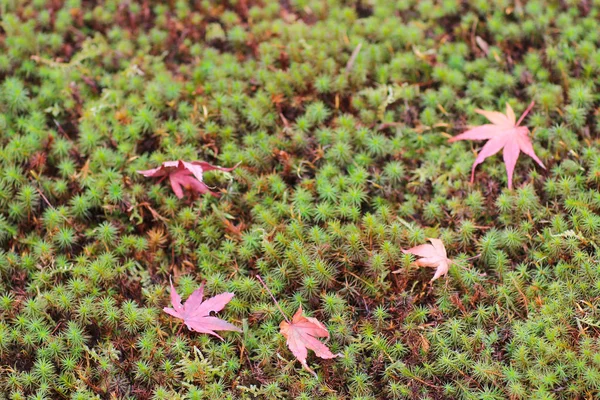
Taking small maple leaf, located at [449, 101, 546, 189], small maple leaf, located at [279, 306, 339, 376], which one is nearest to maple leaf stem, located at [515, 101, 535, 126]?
small maple leaf, located at [449, 101, 546, 189]

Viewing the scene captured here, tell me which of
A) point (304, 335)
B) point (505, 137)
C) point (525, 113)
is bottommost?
point (304, 335)

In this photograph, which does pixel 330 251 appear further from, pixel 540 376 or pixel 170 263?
pixel 540 376

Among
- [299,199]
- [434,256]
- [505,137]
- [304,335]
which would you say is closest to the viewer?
[304,335]

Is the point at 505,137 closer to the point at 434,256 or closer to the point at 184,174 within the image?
the point at 434,256

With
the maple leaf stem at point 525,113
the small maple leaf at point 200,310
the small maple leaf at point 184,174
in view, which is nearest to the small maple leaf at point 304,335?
the small maple leaf at point 200,310

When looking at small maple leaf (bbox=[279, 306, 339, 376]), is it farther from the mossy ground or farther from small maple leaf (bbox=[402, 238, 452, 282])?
small maple leaf (bbox=[402, 238, 452, 282])

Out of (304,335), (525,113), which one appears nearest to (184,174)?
(304,335)
